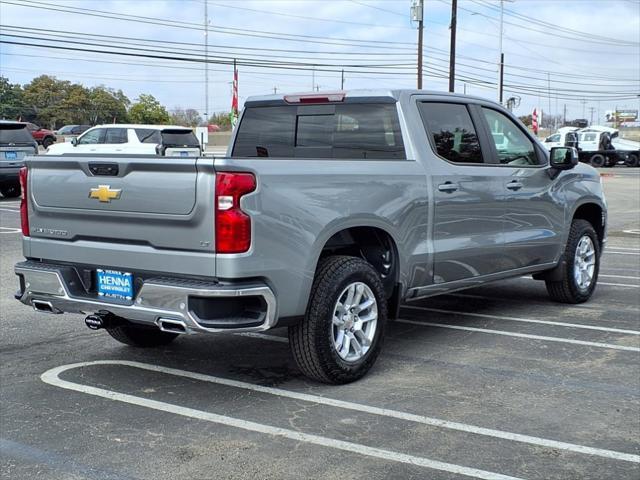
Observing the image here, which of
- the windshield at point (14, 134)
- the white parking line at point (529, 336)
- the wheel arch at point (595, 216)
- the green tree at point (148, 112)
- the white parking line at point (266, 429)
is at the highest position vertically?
the green tree at point (148, 112)

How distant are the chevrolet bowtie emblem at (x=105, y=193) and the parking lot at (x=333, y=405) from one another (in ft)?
4.10

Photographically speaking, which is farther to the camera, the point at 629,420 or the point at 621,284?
the point at 621,284

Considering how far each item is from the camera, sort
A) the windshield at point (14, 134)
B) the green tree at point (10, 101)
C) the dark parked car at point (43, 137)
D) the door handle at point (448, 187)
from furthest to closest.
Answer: the green tree at point (10, 101)
the dark parked car at point (43, 137)
the windshield at point (14, 134)
the door handle at point (448, 187)

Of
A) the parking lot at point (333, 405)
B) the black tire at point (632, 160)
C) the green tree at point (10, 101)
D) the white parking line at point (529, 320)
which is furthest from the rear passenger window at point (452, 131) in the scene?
the green tree at point (10, 101)

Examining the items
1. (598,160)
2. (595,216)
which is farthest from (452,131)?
(598,160)

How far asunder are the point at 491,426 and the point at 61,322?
4.20 meters

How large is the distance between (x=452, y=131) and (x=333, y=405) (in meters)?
2.58

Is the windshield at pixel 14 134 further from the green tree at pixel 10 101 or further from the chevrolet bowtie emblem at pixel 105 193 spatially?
the green tree at pixel 10 101

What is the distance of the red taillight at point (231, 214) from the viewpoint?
14.2 ft

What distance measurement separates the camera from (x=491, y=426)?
4.38m

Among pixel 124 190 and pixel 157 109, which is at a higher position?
pixel 157 109

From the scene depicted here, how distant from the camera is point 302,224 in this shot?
4734 mm

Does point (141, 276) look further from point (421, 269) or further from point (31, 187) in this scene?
point (421, 269)

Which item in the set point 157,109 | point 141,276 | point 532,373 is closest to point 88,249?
point 141,276
